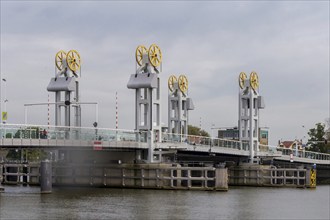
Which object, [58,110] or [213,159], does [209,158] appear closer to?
[213,159]

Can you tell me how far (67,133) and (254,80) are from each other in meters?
42.8

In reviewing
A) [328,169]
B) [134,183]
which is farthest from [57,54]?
[328,169]

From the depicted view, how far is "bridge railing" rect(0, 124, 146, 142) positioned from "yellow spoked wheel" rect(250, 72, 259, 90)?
3009 centimetres

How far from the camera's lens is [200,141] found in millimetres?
89250

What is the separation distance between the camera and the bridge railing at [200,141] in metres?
84.3

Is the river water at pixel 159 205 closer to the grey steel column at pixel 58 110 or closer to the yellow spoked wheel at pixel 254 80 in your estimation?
the grey steel column at pixel 58 110

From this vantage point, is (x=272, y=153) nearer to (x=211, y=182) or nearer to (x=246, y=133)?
(x=246, y=133)

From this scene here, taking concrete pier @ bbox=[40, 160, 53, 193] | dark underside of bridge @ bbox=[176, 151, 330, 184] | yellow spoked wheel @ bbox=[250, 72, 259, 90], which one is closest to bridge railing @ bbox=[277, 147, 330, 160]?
dark underside of bridge @ bbox=[176, 151, 330, 184]

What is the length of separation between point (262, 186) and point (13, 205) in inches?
1745

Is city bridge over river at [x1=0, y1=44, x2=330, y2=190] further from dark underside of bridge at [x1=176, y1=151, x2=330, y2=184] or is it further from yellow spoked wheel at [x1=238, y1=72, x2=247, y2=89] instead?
yellow spoked wheel at [x1=238, y1=72, x2=247, y2=89]

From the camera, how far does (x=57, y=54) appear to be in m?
84.6

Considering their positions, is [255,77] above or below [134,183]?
above

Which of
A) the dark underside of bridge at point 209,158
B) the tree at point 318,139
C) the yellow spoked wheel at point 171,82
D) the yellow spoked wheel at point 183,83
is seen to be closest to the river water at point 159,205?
the dark underside of bridge at point 209,158

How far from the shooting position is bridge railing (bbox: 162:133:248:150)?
3319 inches
